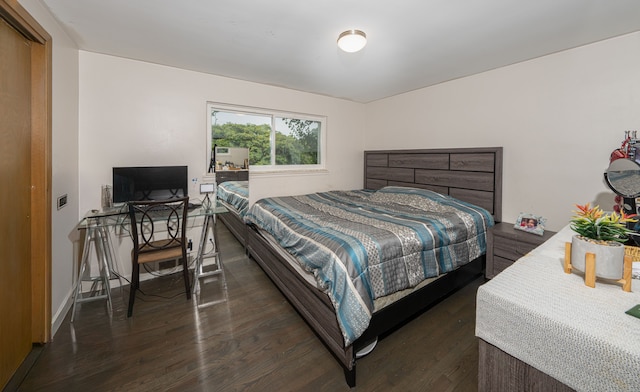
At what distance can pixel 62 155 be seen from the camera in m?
2.21

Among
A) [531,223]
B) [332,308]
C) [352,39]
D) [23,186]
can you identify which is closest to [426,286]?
[332,308]

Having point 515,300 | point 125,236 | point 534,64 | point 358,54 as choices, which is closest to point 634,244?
point 515,300

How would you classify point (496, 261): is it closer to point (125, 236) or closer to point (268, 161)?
point (268, 161)

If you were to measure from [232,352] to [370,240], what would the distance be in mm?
1259

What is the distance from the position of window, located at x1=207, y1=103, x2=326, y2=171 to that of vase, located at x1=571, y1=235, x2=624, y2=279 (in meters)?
3.37

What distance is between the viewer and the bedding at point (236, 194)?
3369 mm

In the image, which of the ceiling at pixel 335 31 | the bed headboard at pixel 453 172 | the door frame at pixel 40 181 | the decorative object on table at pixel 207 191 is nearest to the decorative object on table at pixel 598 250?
the ceiling at pixel 335 31

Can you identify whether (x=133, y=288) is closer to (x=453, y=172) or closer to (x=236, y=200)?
(x=236, y=200)

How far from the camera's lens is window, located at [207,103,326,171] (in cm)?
340

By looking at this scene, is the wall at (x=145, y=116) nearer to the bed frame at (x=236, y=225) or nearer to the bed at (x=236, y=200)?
the bed at (x=236, y=200)

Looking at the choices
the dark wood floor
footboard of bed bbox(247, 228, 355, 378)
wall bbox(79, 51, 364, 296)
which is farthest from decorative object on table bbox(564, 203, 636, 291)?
wall bbox(79, 51, 364, 296)

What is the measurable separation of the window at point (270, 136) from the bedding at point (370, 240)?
87 cm

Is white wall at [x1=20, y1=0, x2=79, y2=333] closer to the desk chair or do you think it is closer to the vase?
the desk chair

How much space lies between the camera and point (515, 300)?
2.68 ft
